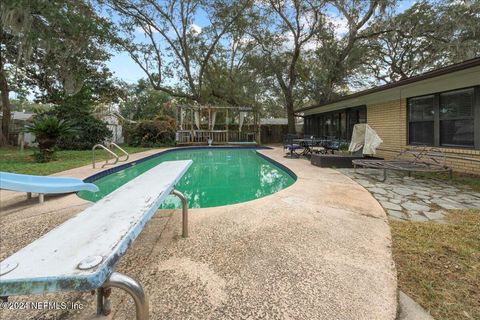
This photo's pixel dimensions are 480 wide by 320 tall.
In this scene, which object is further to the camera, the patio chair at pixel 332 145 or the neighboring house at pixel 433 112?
the patio chair at pixel 332 145

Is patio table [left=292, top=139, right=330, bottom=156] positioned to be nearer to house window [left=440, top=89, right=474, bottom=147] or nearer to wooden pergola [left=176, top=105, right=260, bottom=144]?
house window [left=440, top=89, right=474, bottom=147]

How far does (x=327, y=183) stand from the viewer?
4547 millimetres

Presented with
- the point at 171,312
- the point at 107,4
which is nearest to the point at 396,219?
the point at 171,312

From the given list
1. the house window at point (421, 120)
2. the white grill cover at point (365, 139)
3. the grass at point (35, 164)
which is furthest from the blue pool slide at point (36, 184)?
the house window at point (421, 120)

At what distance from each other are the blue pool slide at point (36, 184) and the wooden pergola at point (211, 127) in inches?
464

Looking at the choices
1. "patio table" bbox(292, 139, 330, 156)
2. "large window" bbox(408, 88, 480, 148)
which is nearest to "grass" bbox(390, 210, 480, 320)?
"large window" bbox(408, 88, 480, 148)

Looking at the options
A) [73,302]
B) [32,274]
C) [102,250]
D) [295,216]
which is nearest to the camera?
[32,274]

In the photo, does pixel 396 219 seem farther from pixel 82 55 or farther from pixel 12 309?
pixel 82 55

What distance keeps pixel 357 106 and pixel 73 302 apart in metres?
10.7

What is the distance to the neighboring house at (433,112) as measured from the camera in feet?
16.7

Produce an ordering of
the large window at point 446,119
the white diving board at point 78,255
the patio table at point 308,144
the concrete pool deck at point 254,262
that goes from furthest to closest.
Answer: the patio table at point 308,144, the large window at point 446,119, the concrete pool deck at point 254,262, the white diving board at point 78,255

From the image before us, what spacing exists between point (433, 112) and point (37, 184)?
8.11 metres

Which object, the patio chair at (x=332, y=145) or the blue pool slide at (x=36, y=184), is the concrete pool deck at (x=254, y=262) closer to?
the blue pool slide at (x=36, y=184)

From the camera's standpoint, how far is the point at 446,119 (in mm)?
5855
